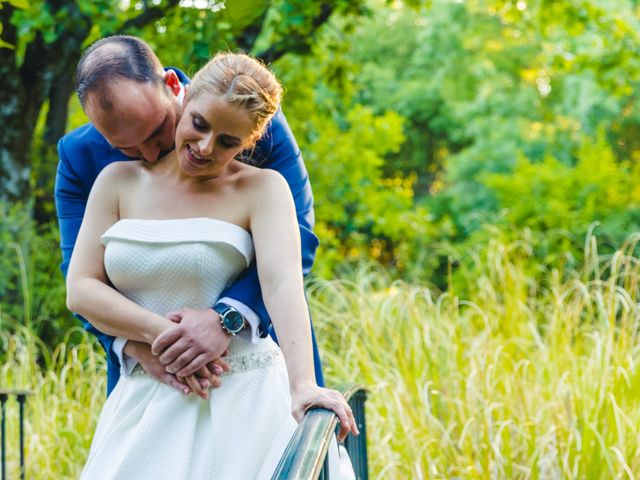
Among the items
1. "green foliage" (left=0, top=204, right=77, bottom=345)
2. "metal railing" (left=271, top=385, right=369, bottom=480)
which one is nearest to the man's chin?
"metal railing" (left=271, top=385, right=369, bottom=480)

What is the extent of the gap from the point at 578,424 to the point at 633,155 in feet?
47.5

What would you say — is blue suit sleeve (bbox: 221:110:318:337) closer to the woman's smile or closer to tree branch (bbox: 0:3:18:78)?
the woman's smile

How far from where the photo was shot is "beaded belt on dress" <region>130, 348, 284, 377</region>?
2.25 m

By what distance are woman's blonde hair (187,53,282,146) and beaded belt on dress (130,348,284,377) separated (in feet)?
1.61

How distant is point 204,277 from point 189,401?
28cm

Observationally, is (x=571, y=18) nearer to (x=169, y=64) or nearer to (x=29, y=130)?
(x=169, y=64)

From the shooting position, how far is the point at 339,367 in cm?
508

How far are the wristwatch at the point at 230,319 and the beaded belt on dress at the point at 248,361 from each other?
0.28 ft

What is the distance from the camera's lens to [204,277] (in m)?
2.20

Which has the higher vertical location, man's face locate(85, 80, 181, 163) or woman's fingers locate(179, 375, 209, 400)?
man's face locate(85, 80, 181, 163)

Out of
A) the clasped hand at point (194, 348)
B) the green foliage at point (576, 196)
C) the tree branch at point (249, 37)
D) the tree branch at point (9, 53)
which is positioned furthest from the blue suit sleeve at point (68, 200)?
the green foliage at point (576, 196)

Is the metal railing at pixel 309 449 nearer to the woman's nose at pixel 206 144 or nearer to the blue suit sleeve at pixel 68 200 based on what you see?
the woman's nose at pixel 206 144

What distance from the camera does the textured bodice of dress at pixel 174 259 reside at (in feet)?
7.09

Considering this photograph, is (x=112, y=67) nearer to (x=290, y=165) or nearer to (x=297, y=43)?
(x=290, y=165)
